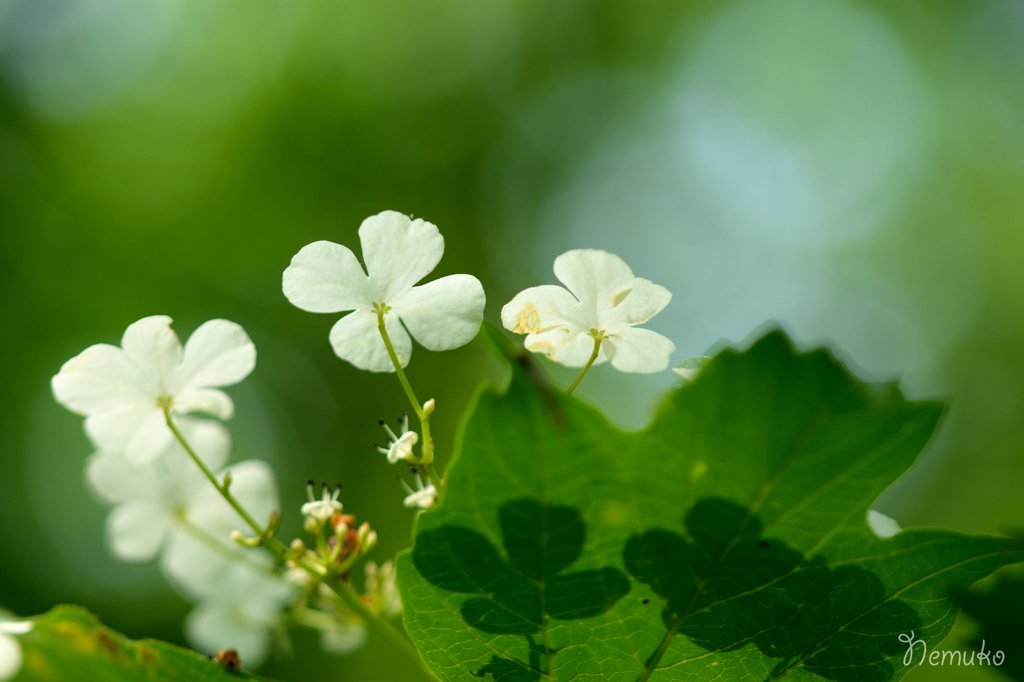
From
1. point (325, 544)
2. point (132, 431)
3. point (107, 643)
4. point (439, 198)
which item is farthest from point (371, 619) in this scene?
point (439, 198)

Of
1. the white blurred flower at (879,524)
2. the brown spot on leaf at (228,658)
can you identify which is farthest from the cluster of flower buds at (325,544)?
the white blurred flower at (879,524)

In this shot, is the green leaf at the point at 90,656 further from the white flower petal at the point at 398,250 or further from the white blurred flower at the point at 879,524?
the white blurred flower at the point at 879,524

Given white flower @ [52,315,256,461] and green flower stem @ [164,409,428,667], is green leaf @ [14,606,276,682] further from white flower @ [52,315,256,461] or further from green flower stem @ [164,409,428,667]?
white flower @ [52,315,256,461]

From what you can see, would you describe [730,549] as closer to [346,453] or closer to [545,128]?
[346,453]

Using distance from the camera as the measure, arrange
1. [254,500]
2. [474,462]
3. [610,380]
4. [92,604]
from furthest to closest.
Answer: [92,604]
[610,380]
[254,500]
[474,462]

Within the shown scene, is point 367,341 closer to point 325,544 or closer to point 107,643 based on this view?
point 325,544

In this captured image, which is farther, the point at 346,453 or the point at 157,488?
the point at 346,453

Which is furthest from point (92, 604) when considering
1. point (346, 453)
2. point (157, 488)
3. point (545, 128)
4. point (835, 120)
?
point (835, 120)
